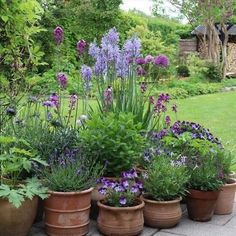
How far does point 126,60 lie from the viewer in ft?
15.9

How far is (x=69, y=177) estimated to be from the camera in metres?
3.39

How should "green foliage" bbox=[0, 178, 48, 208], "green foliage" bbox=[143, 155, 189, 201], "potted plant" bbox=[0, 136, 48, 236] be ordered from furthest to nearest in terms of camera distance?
"green foliage" bbox=[143, 155, 189, 201] < "potted plant" bbox=[0, 136, 48, 236] < "green foliage" bbox=[0, 178, 48, 208]

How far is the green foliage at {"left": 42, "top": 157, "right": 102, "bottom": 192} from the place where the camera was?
3.38 meters

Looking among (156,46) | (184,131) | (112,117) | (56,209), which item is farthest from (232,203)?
(156,46)

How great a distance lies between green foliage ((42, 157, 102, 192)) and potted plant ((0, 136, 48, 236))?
0.30 ft

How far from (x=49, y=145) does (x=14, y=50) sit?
3.59 feet

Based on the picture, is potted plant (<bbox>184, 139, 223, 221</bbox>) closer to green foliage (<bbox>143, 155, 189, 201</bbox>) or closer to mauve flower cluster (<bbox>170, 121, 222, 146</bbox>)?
green foliage (<bbox>143, 155, 189, 201</bbox>)

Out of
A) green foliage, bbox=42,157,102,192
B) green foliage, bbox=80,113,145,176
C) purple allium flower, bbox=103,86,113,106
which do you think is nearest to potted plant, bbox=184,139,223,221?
green foliage, bbox=80,113,145,176

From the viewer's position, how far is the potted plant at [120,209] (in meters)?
3.42

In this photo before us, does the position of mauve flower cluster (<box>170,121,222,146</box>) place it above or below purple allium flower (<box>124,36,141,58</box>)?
below

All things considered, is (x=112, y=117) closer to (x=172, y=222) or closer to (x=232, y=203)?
(x=172, y=222)

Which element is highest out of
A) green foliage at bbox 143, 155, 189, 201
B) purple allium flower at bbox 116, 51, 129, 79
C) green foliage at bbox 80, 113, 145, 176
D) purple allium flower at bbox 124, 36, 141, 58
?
purple allium flower at bbox 124, 36, 141, 58

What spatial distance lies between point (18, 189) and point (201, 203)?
1404 mm

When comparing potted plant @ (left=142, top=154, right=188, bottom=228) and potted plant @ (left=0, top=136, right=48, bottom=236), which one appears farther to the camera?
potted plant @ (left=142, top=154, right=188, bottom=228)
